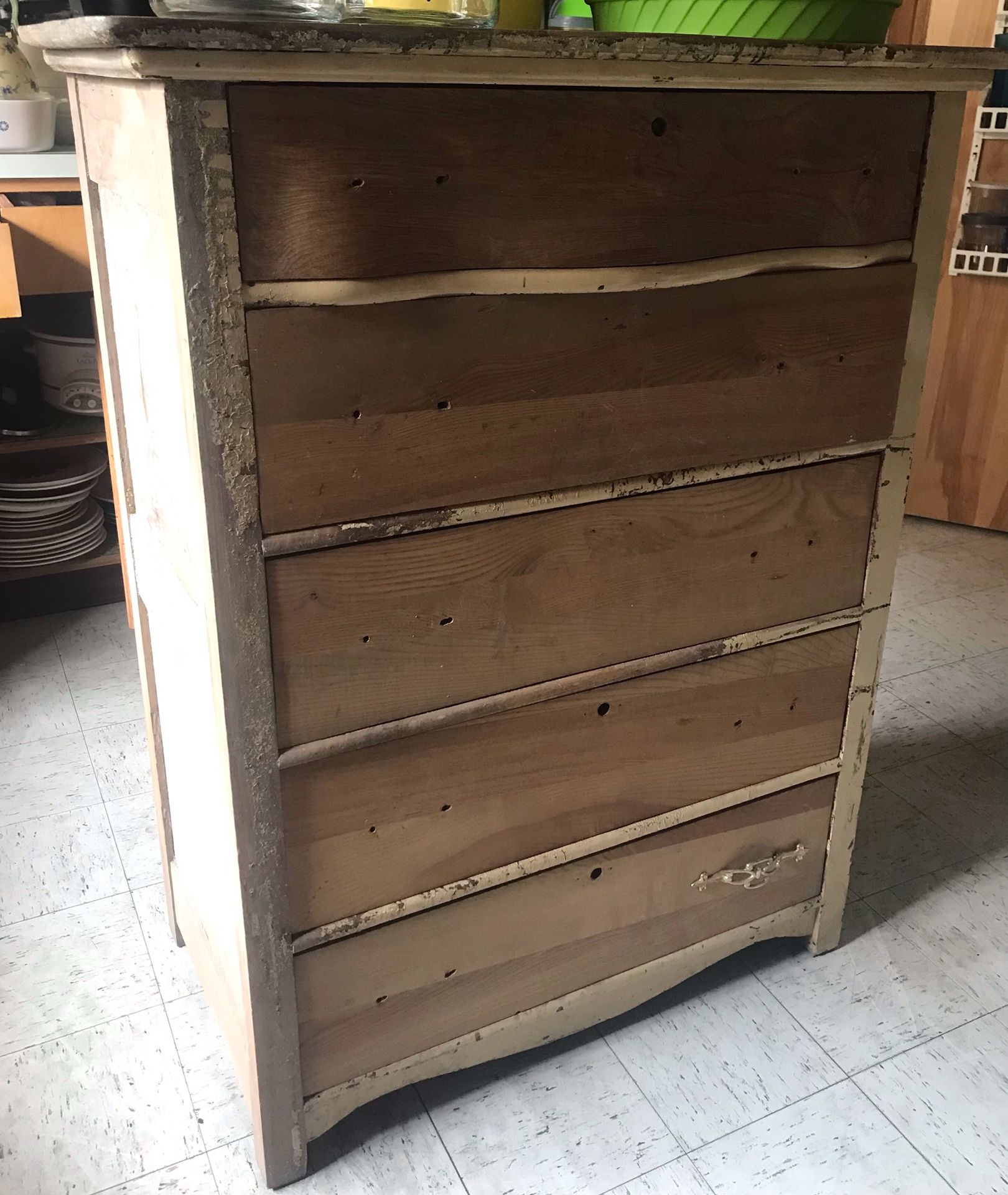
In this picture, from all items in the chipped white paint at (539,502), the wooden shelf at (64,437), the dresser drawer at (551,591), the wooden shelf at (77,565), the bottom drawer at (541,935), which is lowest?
the bottom drawer at (541,935)

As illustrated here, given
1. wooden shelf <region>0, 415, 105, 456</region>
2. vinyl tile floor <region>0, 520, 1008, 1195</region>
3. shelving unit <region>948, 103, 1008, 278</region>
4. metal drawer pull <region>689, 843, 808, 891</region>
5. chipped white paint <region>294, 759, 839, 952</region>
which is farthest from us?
shelving unit <region>948, 103, 1008, 278</region>

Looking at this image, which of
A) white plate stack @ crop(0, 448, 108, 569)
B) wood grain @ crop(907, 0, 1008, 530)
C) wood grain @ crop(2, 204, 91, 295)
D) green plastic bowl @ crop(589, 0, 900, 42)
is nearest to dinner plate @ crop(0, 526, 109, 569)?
white plate stack @ crop(0, 448, 108, 569)

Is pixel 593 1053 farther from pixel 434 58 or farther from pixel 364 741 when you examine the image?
pixel 434 58

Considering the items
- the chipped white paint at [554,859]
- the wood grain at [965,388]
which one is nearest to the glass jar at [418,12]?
the chipped white paint at [554,859]

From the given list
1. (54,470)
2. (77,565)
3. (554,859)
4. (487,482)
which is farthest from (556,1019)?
(54,470)

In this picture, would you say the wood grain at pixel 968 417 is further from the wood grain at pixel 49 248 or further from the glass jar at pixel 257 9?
the glass jar at pixel 257 9

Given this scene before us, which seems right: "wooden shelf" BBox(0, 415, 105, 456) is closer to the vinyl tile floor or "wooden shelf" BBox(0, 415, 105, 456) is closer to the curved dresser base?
the vinyl tile floor

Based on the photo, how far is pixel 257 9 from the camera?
0.84 meters

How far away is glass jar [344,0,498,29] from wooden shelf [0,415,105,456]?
1.52m

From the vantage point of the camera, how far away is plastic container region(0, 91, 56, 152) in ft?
6.45

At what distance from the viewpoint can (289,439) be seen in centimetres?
86

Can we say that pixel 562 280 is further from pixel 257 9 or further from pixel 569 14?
pixel 569 14

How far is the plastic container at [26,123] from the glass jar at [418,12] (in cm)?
133

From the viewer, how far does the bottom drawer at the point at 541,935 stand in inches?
43.5
